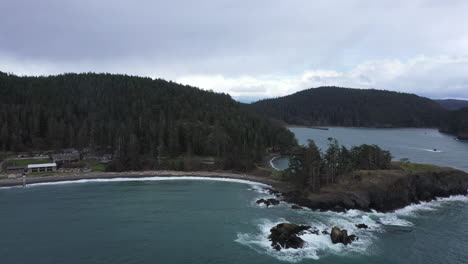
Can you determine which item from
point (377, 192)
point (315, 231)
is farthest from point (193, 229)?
point (377, 192)

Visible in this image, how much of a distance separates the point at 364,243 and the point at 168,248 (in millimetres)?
22286

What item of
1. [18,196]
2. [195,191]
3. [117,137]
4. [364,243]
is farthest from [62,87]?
[364,243]

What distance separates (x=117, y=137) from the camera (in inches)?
3258

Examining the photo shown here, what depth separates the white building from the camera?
65.6m

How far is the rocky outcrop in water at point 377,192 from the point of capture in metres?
45.7

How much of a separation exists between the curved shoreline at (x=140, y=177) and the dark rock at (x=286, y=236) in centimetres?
2097

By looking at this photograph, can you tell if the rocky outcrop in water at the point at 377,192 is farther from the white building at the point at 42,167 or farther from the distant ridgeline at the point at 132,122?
the white building at the point at 42,167

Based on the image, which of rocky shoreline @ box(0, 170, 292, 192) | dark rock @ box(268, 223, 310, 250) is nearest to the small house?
rocky shoreline @ box(0, 170, 292, 192)

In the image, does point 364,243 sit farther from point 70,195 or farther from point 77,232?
point 70,195

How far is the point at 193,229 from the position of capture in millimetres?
36344

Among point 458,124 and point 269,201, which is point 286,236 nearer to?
point 269,201

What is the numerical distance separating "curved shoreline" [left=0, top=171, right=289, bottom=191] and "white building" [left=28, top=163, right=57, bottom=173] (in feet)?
18.7

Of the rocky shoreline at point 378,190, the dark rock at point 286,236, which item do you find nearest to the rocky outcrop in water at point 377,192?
the rocky shoreline at point 378,190

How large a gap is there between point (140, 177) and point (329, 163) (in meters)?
41.5
